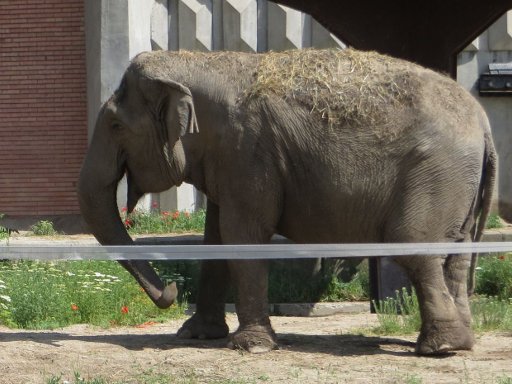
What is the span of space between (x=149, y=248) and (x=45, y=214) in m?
11.0

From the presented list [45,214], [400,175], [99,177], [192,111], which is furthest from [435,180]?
[45,214]

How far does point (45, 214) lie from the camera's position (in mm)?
19328

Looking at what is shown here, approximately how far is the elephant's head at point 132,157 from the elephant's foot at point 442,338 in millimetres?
1790

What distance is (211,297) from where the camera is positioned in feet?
32.7

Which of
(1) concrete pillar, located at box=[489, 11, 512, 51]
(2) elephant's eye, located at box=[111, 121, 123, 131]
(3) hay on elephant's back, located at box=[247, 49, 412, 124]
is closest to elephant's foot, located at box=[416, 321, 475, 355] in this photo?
(3) hay on elephant's back, located at box=[247, 49, 412, 124]

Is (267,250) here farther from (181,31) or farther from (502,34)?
(502,34)

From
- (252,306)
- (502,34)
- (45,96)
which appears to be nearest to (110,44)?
(45,96)

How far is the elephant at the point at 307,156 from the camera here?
29.3ft

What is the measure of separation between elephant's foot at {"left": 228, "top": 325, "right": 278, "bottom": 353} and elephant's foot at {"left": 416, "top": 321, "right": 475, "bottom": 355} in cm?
103

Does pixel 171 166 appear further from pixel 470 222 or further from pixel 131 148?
pixel 470 222

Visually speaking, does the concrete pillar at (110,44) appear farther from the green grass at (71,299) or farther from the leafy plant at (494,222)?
the green grass at (71,299)

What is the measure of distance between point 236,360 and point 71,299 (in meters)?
2.97

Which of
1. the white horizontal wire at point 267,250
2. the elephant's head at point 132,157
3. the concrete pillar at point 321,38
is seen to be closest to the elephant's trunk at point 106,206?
the elephant's head at point 132,157

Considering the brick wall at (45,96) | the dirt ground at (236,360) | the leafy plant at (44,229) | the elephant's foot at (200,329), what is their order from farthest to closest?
the brick wall at (45,96)
the leafy plant at (44,229)
the elephant's foot at (200,329)
the dirt ground at (236,360)
